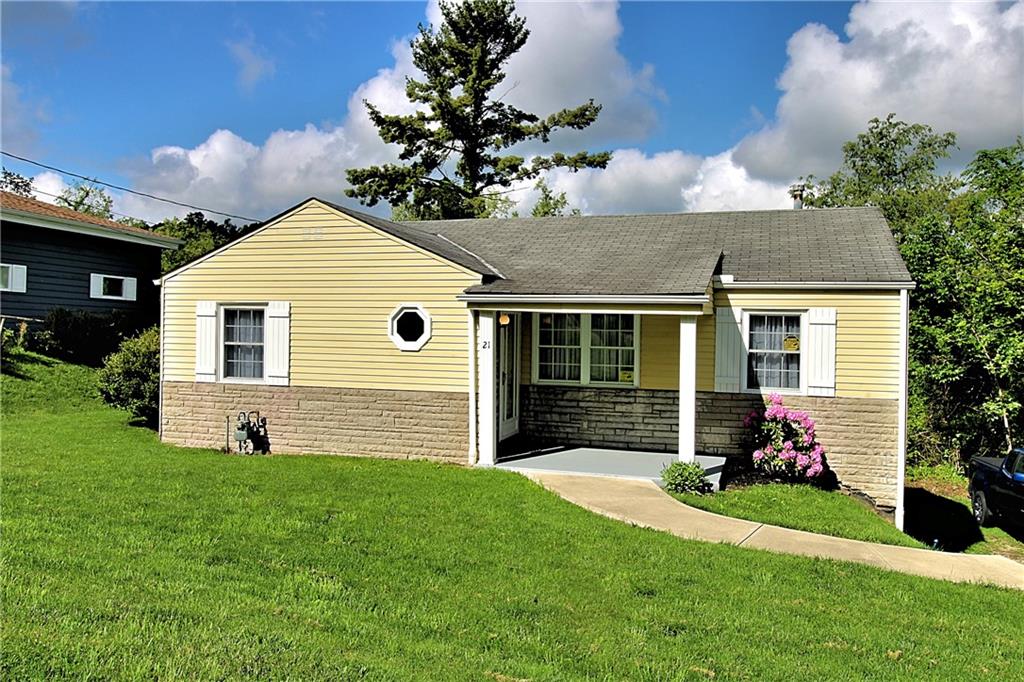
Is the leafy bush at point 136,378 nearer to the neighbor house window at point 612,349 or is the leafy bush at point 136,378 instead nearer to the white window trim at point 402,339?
the white window trim at point 402,339

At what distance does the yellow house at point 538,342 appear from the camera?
10484 millimetres

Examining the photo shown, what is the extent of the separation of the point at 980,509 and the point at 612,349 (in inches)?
250

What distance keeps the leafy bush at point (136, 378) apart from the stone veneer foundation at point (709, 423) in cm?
744

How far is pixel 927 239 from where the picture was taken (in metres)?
15.8

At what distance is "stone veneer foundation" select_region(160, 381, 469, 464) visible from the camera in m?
11.1

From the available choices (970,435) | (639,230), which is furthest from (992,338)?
(639,230)

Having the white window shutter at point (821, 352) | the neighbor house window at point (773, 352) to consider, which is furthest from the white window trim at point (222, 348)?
the white window shutter at point (821, 352)

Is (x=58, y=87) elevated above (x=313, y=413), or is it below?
above

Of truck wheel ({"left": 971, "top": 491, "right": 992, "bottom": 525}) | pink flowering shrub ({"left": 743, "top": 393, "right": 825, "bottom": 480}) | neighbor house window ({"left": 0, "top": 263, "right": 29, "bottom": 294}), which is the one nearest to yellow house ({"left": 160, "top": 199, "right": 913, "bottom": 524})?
pink flowering shrub ({"left": 743, "top": 393, "right": 825, "bottom": 480})

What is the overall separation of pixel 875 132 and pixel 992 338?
19869 mm

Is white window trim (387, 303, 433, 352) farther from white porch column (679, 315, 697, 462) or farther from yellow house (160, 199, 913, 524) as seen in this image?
white porch column (679, 315, 697, 462)

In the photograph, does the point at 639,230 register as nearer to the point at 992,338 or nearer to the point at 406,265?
the point at 406,265

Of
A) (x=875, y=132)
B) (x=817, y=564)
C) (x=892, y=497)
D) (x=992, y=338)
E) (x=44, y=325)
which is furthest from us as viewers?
(x=875, y=132)

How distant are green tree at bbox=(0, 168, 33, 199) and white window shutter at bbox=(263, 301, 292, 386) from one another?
3954 cm
